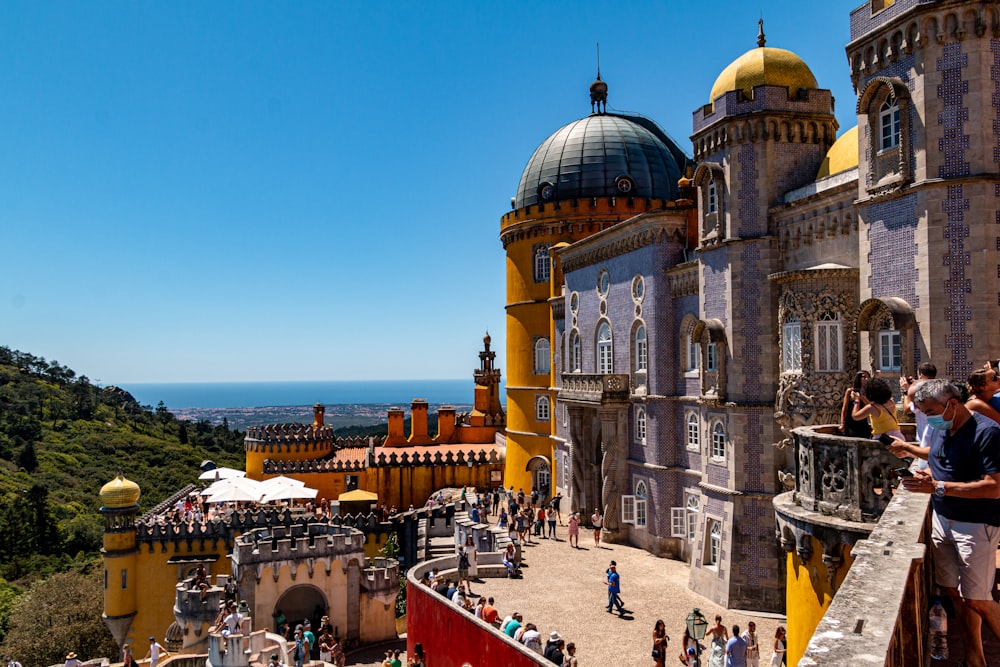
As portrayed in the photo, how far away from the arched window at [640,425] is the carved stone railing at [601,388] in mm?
741

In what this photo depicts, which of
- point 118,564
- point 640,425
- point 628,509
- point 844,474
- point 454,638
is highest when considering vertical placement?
point 844,474

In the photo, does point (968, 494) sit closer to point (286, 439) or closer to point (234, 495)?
point (234, 495)

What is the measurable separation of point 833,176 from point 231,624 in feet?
69.0

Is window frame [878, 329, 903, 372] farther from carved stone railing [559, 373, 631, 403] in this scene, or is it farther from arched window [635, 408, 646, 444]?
carved stone railing [559, 373, 631, 403]

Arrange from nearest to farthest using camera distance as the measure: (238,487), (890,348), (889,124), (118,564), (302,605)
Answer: (890,348), (889,124), (302,605), (118,564), (238,487)

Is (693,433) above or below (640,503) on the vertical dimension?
above

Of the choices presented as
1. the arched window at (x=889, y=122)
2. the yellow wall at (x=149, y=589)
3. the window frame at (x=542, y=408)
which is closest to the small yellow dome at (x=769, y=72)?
the arched window at (x=889, y=122)

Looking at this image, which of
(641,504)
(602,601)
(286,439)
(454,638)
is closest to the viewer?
(454,638)

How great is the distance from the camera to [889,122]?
1515 cm

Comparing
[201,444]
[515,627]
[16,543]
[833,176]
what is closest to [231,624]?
[515,627]

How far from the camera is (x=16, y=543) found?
1913 inches

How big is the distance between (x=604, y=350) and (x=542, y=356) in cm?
745

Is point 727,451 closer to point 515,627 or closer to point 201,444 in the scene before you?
point 515,627

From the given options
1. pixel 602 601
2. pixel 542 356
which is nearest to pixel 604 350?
pixel 542 356
